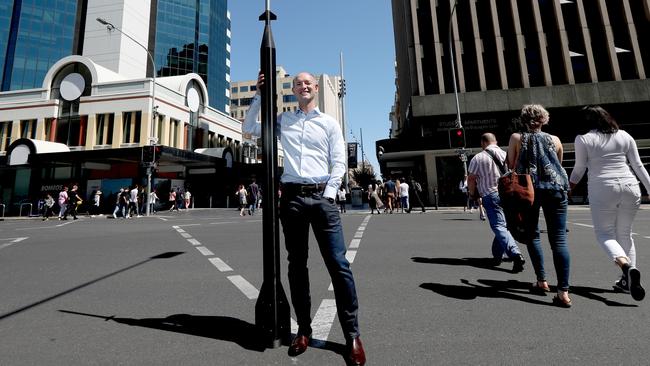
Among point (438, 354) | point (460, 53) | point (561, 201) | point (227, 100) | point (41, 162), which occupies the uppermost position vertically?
point (227, 100)

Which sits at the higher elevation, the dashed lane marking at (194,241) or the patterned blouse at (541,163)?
the patterned blouse at (541,163)

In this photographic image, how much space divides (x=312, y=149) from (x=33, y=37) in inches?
2797

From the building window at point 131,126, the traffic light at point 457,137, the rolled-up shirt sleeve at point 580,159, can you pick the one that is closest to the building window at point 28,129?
the building window at point 131,126

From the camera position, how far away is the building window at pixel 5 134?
31.4 metres

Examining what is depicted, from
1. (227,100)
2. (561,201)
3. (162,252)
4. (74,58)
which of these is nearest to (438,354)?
(561,201)

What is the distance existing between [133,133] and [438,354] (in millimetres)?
33243

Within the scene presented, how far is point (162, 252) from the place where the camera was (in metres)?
6.28

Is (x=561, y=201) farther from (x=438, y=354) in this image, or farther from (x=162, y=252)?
(x=162, y=252)

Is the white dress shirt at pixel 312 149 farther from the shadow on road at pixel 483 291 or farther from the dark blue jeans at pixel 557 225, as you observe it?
the dark blue jeans at pixel 557 225

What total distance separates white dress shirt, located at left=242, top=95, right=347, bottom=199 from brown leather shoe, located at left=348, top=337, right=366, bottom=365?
3.02 ft

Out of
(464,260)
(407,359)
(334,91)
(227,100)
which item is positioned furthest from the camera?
(334,91)

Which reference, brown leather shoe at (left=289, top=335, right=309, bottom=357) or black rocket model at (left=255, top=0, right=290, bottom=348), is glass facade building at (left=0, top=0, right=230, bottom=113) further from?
brown leather shoe at (left=289, top=335, right=309, bottom=357)

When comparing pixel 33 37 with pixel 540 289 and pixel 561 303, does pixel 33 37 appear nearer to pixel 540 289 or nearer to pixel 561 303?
pixel 540 289

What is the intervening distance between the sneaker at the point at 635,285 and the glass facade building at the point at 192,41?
60145 mm
